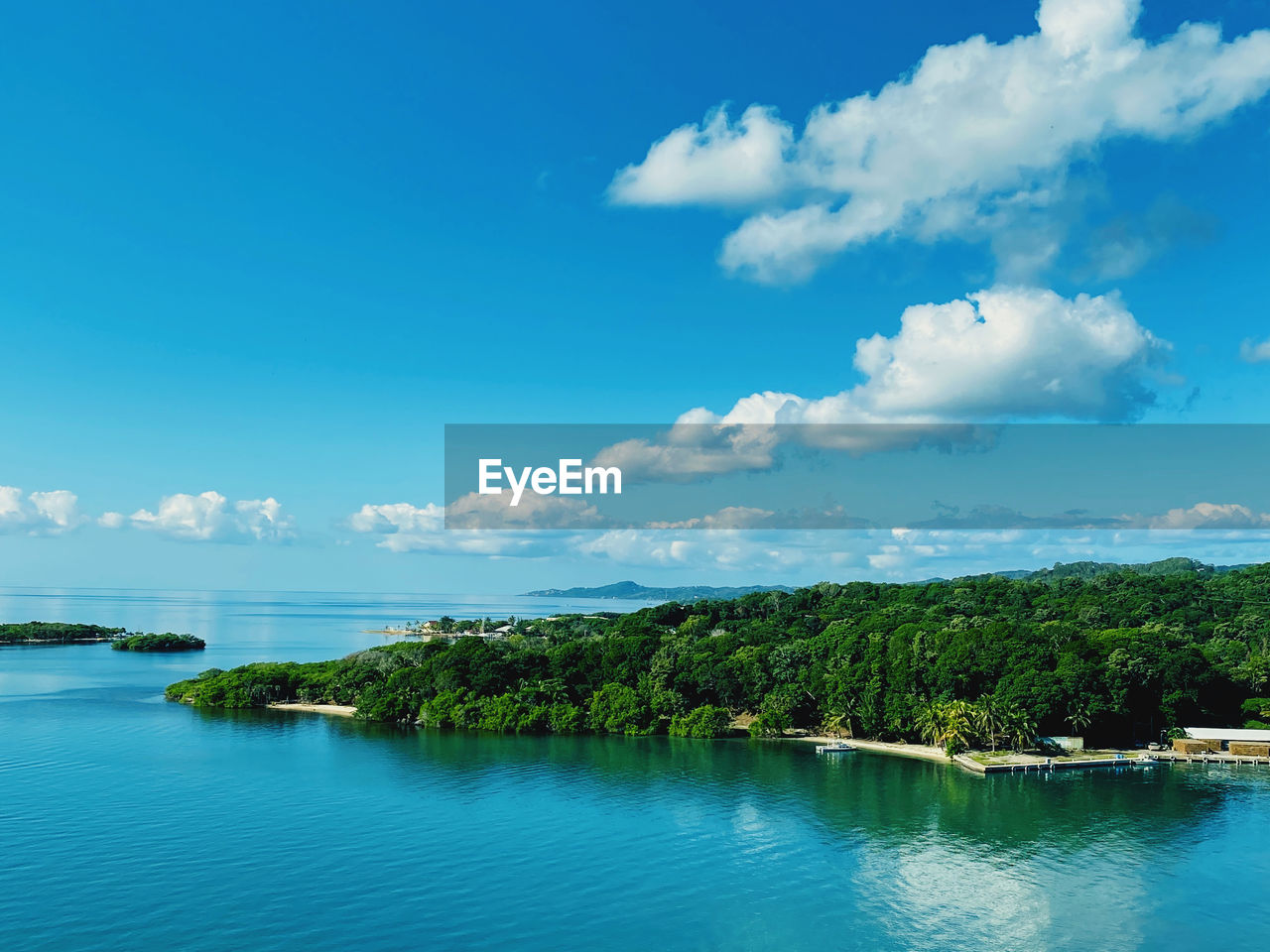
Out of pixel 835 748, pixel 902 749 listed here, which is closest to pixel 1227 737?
pixel 902 749

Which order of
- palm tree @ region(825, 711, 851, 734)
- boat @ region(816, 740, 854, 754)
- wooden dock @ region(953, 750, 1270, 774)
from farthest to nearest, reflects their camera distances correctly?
palm tree @ region(825, 711, 851, 734) < boat @ region(816, 740, 854, 754) < wooden dock @ region(953, 750, 1270, 774)

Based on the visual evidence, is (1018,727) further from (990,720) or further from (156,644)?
(156,644)

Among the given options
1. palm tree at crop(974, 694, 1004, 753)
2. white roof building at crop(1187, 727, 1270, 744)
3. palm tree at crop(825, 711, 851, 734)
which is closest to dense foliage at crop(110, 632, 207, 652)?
palm tree at crop(825, 711, 851, 734)

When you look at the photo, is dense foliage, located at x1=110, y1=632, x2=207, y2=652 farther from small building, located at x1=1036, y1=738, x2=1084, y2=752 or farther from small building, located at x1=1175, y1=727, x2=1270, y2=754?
small building, located at x1=1175, y1=727, x2=1270, y2=754

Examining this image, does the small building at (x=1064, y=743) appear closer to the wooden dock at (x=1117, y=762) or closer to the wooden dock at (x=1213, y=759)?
the wooden dock at (x=1117, y=762)

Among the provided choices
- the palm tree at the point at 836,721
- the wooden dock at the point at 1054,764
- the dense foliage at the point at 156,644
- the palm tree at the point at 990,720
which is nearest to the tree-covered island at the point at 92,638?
the dense foliage at the point at 156,644

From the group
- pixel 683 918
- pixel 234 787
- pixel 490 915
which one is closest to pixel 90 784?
pixel 234 787
